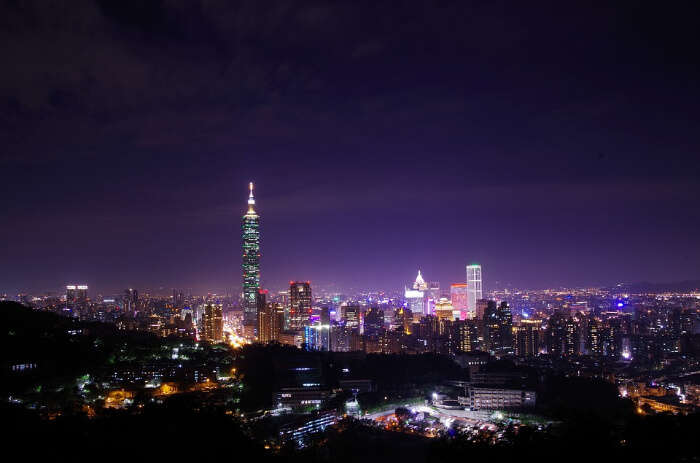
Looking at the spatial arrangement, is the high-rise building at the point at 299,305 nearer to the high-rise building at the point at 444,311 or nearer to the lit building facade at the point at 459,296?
the high-rise building at the point at 444,311

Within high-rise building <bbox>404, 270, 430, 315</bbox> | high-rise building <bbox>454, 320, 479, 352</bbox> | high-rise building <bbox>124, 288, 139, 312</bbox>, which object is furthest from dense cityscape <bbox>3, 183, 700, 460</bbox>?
high-rise building <bbox>404, 270, 430, 315</bbox>

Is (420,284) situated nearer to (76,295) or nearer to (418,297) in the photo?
(418,297)

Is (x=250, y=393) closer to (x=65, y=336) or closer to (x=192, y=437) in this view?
(x=65, y=336)

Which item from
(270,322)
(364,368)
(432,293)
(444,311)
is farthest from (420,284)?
(364,368)

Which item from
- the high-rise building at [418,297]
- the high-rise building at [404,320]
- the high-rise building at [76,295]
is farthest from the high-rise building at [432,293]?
the high-rise building at [76,295]

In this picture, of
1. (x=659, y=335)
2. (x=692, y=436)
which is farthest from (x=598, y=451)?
(x=659, y=335)

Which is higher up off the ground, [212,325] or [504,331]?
[212,325]

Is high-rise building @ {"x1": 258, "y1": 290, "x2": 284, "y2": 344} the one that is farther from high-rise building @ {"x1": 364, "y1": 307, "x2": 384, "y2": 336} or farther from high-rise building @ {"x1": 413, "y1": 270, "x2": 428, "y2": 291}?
high-rise building @ {"x1": 413, "y1": 270, "x2": 428, "y2": 291}

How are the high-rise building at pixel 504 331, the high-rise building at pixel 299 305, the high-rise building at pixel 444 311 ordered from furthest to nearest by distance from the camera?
the high-rise building at pixel 444 311, the high-rise building at pixel 299 305, the high-rise building at pixel 504 331
